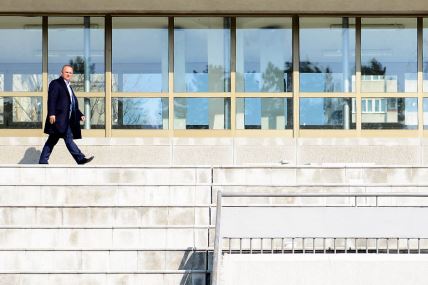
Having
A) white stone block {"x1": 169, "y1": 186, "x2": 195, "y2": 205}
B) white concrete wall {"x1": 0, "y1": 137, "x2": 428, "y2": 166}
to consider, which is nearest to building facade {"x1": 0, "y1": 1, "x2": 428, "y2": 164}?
white concrete wall {"x1": 0, "y1": 137, "x2": 428, "y2": 166}

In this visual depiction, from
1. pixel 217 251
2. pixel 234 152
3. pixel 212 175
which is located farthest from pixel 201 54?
pixel 217 251

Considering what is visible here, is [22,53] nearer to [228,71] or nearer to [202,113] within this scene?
[202,113]

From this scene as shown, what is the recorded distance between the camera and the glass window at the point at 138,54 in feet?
59.4

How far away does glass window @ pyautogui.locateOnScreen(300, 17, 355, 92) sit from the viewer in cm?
1814

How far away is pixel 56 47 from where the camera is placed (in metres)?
18.1

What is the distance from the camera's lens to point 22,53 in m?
18.1

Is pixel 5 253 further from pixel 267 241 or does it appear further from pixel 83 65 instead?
pixel 83 65

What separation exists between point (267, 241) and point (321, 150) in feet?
19.2

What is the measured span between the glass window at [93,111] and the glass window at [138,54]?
492 mm

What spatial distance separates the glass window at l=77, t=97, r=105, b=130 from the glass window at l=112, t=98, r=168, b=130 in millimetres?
216

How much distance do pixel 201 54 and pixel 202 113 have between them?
1.09m

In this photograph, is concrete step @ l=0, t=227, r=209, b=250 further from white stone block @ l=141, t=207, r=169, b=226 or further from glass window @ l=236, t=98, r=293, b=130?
glass window @ l=236, t=98, r=293, b=130
